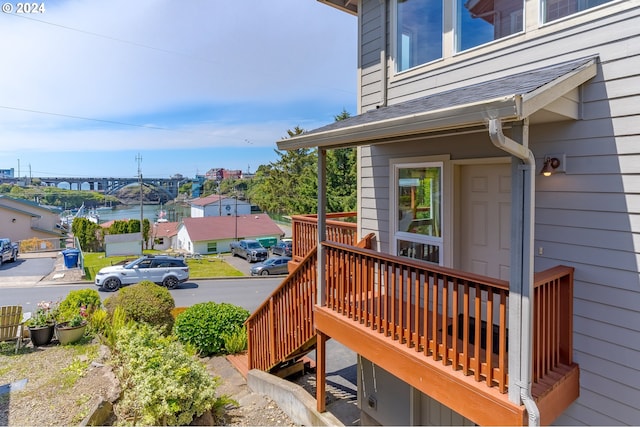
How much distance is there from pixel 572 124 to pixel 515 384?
2.30 meters

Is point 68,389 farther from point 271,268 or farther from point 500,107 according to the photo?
point 271,268

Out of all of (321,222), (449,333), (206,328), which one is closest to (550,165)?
(449,333)

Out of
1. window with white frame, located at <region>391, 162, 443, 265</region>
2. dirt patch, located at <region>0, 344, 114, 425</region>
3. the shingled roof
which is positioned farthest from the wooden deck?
the shingled roof

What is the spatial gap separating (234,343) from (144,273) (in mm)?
12599

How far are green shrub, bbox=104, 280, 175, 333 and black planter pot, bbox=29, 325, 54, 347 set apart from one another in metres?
1.65

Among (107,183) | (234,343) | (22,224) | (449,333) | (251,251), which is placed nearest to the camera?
(449,333)

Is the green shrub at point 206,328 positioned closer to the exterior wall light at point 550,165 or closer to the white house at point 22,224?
the exterior wall light at point 550,165

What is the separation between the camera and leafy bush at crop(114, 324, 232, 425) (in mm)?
4176

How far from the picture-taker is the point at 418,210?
4.96 m

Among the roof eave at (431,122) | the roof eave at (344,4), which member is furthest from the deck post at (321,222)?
the roof eave at (344,4)

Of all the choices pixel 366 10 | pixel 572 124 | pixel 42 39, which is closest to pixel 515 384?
pixel 572 124

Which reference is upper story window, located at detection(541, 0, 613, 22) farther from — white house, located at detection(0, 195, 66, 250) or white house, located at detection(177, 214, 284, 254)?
white house, located at detection(0, 195, 66, 250)

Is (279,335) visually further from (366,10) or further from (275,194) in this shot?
(275,194)

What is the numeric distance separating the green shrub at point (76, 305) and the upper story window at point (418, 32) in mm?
8288
